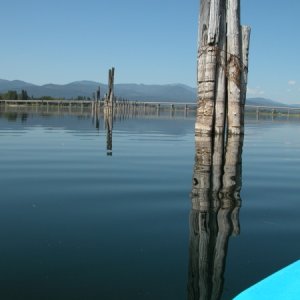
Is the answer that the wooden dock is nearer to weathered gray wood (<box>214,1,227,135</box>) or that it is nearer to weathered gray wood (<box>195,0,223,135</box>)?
weathered gray wood (<box>214,1,227,135</box>)

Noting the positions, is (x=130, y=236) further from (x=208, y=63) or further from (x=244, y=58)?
(x=244, y=58)

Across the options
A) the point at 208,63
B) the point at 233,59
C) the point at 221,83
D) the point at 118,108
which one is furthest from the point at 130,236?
the point at 118,108

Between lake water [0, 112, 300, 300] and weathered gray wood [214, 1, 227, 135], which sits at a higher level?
weathered gray wood [214, 1, 227, 135]

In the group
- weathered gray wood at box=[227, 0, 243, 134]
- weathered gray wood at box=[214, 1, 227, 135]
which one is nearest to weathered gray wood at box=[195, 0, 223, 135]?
weathered gray wood at box=[214, 1, 227, 135]

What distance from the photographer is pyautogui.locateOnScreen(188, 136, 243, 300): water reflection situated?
243cm

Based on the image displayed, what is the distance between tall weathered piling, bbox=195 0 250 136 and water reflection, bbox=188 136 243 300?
86cm

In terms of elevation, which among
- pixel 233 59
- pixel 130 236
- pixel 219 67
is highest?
pixel 233 59

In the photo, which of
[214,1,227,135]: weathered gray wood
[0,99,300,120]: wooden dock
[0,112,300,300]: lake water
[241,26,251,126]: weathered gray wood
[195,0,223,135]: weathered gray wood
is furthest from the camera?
[0,99,300,120]: wooden dock

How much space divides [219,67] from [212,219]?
495cm

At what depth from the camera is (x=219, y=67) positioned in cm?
802

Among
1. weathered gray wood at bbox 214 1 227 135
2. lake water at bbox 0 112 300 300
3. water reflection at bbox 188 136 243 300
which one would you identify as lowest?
lake water at bbox 0 112 300 300

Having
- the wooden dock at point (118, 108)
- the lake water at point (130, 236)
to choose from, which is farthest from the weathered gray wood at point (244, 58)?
the wooden dock at point (118, 108)

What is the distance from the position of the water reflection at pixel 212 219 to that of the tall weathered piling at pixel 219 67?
862mm

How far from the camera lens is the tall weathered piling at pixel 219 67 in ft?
25.8
